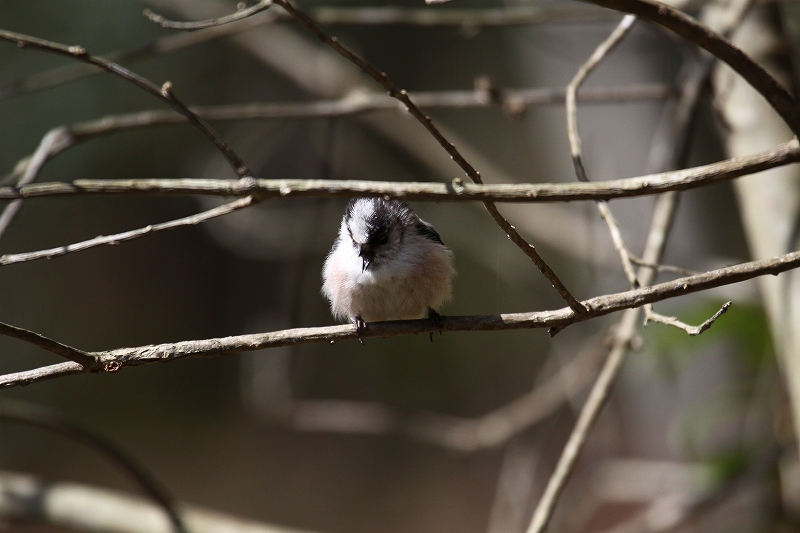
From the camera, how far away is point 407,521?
8.48m

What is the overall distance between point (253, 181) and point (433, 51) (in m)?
8.11

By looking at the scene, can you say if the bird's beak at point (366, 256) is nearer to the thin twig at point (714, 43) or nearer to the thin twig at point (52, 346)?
the thin twig at point (52, 346)

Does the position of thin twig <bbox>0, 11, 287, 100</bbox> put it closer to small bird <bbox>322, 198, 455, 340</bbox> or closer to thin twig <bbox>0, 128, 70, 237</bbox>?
thin twig <bbox>0, 128, 70, 237</bbox>

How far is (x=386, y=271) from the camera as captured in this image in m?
2.90

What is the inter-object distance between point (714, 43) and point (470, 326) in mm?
867

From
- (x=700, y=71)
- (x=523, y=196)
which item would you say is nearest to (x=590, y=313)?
(x=523, y=196)

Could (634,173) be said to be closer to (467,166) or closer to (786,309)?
(786,309)

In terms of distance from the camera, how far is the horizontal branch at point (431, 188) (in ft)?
4.63

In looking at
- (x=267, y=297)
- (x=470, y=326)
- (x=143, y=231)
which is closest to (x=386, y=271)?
(x=470, y=326)

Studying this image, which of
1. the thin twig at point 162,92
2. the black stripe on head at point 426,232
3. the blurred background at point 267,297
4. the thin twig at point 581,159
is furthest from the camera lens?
the blurred background at point 267,297

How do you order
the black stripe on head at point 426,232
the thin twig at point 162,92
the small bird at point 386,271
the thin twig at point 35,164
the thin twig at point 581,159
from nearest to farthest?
the thin twig at point 162,92, the thin twig at point 581,159, the thin twig at point 35,164, the small bird at point 386,271, the black stripe on head at point 426,232

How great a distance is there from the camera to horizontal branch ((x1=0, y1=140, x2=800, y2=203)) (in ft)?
4.63

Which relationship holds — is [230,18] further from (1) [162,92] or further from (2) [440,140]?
(2) [440,140]

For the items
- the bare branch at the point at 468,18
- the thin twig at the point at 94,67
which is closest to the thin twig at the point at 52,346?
the thin twig at the point at 94,67
